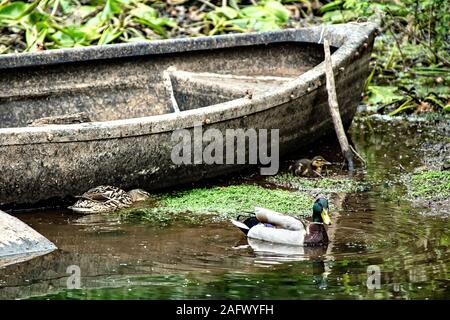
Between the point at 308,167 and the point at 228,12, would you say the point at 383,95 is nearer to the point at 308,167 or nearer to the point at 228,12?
the point at 228,12

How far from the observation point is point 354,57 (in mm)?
11047

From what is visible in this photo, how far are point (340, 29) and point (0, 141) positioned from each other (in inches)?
164

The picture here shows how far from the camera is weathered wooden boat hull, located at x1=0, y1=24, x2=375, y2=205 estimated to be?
9.07 m

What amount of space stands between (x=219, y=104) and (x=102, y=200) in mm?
1361

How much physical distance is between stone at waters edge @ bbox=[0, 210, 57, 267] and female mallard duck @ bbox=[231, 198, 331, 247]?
137 centimetres

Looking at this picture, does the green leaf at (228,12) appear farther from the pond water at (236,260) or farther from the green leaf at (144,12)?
the pond water at (236,260)

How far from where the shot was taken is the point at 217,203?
9297 millimetres

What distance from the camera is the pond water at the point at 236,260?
703 cm

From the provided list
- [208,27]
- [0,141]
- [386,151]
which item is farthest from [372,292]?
[208,27]

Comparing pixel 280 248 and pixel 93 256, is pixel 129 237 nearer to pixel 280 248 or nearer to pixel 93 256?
pixel 93 256

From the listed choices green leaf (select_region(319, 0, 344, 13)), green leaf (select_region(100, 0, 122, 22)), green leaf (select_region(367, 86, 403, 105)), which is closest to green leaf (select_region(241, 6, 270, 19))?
green leaf (select_region(319, 0, 344, 13))

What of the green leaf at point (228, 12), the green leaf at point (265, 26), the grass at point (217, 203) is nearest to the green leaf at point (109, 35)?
the green leaf at point (228, 12)

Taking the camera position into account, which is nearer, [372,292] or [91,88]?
[372,292]

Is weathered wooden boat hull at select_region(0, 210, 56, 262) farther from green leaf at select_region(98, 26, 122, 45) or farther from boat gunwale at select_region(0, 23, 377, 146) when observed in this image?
green leaf at select_region(98, 26, 122, 45)
